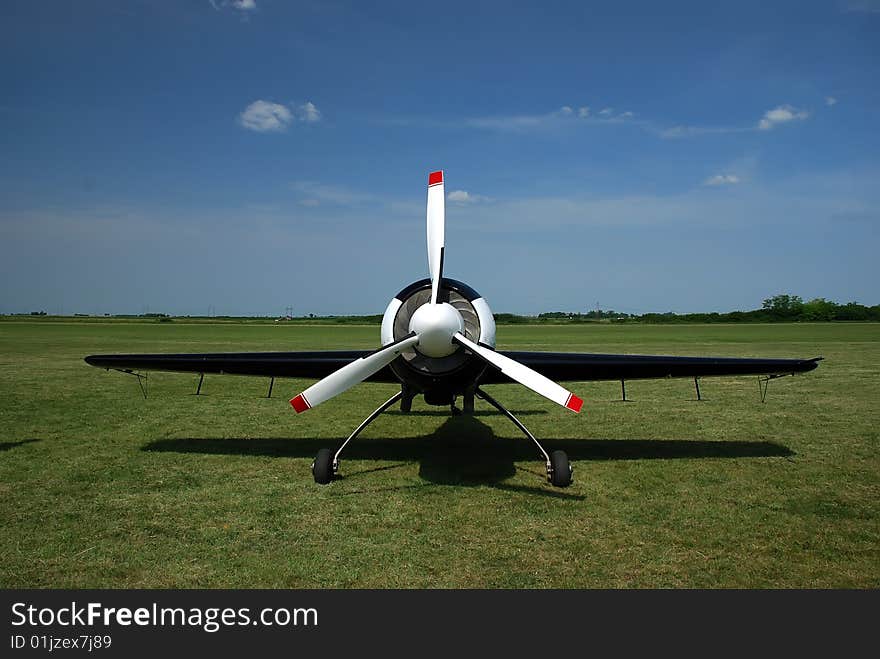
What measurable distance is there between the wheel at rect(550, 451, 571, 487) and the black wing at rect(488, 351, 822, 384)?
1.41m

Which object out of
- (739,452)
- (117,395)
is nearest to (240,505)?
(739,452)

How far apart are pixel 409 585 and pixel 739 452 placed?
672 centimetres

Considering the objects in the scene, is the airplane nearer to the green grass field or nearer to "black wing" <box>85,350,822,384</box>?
"black wing" <box>85,350,822,384</box>

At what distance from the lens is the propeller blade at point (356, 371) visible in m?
6.20

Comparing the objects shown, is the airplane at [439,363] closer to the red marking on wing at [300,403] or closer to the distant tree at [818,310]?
the red marking on wing at [300,403]

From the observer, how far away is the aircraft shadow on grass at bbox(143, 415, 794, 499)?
790 centimetres

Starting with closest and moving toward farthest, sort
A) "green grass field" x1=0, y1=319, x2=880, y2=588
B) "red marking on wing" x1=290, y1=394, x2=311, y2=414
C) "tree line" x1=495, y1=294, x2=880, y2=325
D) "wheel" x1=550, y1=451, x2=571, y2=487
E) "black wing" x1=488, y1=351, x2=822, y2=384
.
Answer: "green grass field" x1=0, y1=319, x2=880, y2=588 → "red marking on wing" x1=290, y1=394, x2=311, y2=414 → "wheel" x1=550, y1=451, x2=571, y2=487 → "black wing" x1=488, y1=351, x2=822, y2=384 → "tree line" x1=495, y1=294, x2=880, y2=325

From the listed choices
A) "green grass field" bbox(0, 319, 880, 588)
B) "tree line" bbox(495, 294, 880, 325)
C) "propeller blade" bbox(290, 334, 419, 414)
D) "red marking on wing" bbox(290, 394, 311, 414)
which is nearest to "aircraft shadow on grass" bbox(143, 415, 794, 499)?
"green grass field" bbox(0, 319, 880, 588)

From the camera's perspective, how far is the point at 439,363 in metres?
6.72

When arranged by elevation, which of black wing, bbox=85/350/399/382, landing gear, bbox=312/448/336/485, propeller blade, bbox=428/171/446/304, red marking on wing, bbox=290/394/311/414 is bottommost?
landing gear, bbox=312/448/336/485

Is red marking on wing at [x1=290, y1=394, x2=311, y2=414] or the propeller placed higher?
the propeller

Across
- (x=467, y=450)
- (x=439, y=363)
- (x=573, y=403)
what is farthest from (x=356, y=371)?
(x=467, y=450)

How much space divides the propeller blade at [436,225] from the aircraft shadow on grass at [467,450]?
275cm
